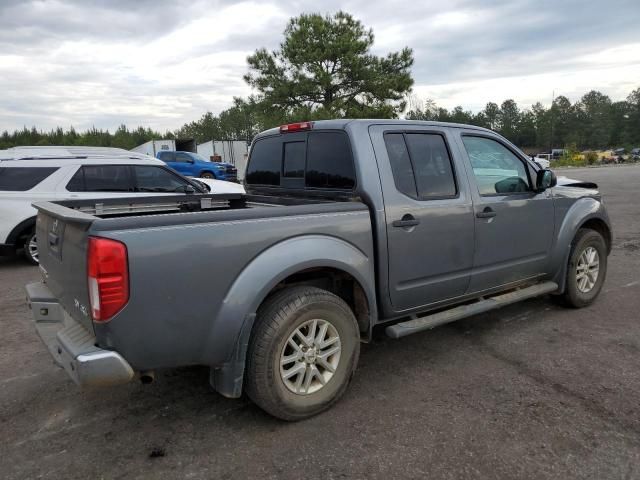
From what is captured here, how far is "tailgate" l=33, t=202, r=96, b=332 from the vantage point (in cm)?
257

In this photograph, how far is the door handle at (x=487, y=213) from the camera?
3.96 m

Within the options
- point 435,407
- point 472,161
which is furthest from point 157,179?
point 435,407

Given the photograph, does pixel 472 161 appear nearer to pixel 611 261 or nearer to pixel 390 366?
pixel 390 366

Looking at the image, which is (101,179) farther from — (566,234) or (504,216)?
(566,234)

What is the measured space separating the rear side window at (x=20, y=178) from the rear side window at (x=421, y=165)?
6144mm

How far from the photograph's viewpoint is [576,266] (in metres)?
4.91

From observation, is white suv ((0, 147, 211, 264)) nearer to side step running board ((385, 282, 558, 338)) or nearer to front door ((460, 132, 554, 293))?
front door ((460, 132, 554, 293))

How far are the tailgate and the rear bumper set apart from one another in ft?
0.21

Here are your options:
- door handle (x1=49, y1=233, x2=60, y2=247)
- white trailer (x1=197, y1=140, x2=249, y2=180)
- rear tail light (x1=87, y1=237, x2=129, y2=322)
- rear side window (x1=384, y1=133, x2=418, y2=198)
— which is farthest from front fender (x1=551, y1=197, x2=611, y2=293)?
white trailer (x1=197, y1=140, x2=249, y2=180)

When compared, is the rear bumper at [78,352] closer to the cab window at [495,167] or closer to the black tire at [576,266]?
the cab window at [495,167]

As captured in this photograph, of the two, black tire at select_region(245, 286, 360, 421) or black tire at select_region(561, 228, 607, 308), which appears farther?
black tire at select_region(561, 228, 607, 308)

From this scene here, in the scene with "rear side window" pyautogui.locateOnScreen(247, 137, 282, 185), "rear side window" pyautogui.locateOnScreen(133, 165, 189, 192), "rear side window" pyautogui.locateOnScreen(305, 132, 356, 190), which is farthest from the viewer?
"rear side window" pyautogui.locateOnScreen(133, 165, 189, 192)

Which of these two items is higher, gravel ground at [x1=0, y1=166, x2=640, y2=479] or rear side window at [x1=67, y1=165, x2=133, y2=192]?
rear side window at [x1=67, y1=165, x2=133, y2=192]

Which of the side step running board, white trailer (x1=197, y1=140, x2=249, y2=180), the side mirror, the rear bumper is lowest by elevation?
the side step running board
